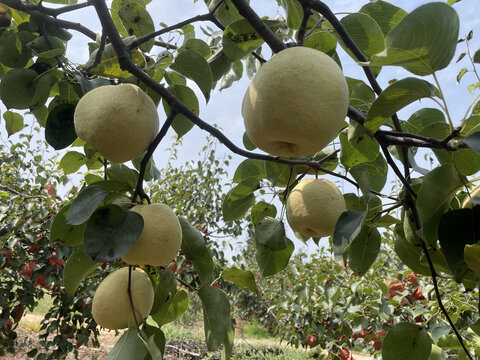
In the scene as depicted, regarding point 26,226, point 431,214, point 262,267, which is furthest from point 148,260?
point 26,226

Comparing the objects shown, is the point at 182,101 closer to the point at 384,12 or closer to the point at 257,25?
the point at 257,25

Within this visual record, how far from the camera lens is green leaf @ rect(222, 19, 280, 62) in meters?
0.81

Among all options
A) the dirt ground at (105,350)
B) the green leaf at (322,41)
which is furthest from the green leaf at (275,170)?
the dirt ground at (105,350)

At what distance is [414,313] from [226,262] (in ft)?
9.16

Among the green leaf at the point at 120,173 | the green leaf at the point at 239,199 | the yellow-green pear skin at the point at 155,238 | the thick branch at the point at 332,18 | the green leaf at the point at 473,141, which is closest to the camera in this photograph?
the green leaf at the point at 473,141

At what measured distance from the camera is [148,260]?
2.68ft

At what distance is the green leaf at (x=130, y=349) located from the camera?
745 millimetres

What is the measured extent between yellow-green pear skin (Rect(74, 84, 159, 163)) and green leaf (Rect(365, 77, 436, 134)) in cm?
46

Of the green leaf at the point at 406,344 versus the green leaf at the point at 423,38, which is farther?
the green leaf at the point at 406,344

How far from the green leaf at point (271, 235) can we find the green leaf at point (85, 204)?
19.0 inches

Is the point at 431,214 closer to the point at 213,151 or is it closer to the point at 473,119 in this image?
the point at 473,119

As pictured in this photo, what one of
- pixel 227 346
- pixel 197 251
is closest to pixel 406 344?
pixel 227 346

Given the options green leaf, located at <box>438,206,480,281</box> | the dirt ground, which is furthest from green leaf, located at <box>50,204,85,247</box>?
the dirt ground

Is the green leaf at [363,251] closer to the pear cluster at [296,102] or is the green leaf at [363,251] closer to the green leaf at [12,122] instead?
the pear cluster at [296,102]
